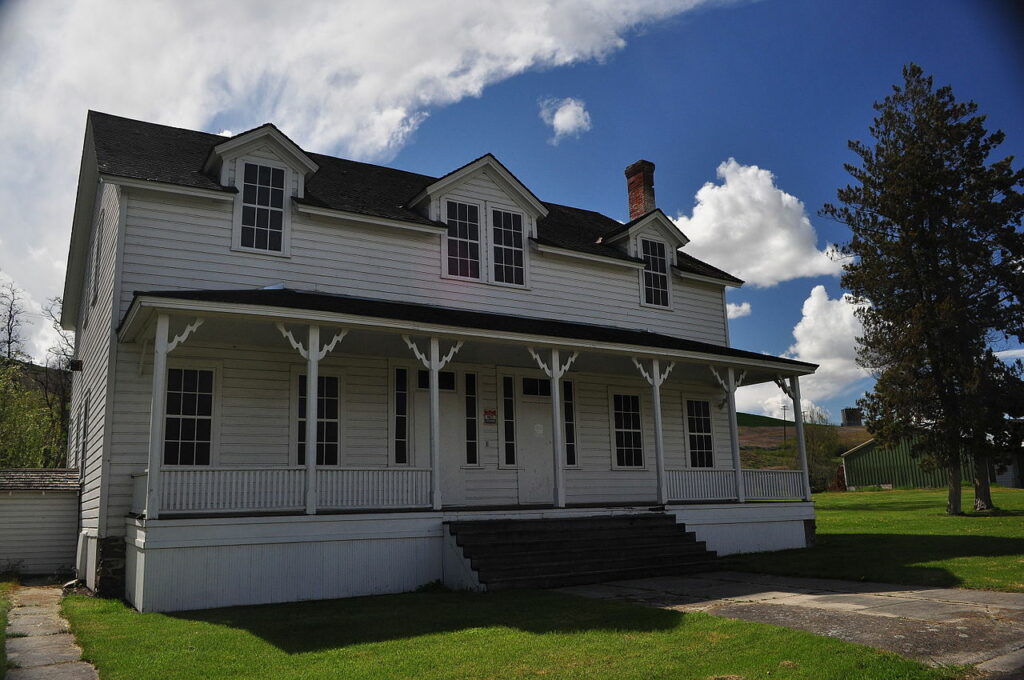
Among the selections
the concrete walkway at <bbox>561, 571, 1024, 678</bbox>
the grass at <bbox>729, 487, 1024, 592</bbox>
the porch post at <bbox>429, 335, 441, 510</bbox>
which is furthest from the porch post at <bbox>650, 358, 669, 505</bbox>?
the porch post at <bbox>429, 335, 441, 510</bbox>

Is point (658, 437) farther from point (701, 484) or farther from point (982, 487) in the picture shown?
point (982, 487)

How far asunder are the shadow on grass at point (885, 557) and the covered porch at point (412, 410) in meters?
1.79

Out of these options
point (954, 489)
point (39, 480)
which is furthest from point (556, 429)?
point (954, 489)

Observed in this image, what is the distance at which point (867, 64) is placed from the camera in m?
8.40

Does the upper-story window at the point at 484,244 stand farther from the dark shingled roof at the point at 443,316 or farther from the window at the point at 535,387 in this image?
the window at the point at 535,387

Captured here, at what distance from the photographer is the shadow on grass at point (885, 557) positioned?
11523mm

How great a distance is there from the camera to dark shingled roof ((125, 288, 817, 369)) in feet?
39.2

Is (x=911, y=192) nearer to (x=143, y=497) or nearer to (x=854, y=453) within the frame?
(x=143, y=497)

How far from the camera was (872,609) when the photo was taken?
8664mm

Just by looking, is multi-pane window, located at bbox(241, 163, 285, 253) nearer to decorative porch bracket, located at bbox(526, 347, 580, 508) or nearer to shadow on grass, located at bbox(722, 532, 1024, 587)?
decorative porch bracket, located at bbox(526, 347, 580, 508)

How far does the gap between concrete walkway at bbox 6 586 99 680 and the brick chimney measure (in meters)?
17.0

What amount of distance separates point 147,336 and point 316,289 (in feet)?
11.5

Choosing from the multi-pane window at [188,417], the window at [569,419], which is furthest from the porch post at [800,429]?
the multi-pane window at [188,417]

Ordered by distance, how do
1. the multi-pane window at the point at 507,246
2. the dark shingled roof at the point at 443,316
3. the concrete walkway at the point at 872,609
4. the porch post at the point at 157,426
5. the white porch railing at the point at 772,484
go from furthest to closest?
the multi-pane window at the point at 507,246 < the white porch railing at the point at 772,484 < the dark shingled roof at the point at 443,316 < the porch post at the point at 157,426 < the concrete walkway at the point at 872,609
